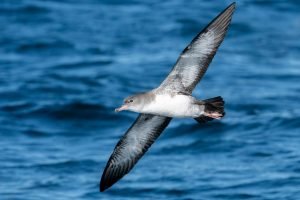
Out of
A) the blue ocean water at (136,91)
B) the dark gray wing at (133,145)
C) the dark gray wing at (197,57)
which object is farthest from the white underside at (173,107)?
the blue ocean water at (136,91)

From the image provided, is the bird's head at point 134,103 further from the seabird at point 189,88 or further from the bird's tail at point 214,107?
the bird's tail at point 214,107

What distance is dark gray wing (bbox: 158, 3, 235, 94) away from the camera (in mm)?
9820

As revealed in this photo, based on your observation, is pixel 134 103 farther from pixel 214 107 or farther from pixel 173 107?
pixel 214 107

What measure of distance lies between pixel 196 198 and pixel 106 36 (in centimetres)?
728

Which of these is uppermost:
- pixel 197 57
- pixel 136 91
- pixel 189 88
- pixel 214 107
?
pixel 136 91

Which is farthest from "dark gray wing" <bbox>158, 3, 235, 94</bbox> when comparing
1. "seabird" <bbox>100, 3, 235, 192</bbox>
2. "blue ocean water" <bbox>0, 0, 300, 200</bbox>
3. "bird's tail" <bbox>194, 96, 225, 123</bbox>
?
"blue ocean water" <bbox>0, 0, 300, 200</bbox>

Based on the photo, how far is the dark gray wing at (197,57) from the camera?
9.82 meters

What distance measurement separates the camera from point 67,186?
45.1 feet

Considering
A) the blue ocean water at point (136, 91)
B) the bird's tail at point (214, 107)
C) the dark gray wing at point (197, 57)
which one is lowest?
the bird's tail at point (214, 107)

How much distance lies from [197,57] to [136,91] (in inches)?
296

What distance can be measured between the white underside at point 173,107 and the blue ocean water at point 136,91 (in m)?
3.78

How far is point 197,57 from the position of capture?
9.92 m

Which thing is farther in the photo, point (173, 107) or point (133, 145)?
point (133, 145)

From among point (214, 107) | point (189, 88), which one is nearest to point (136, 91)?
point (189, 88)
